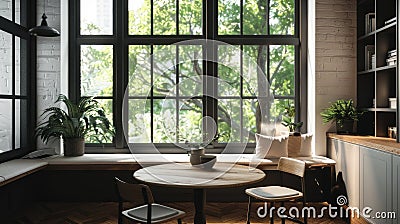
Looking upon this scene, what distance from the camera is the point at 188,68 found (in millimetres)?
6660

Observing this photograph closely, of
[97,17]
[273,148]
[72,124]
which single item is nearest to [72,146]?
[72,124]

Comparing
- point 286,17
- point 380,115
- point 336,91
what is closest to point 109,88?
point 286,17

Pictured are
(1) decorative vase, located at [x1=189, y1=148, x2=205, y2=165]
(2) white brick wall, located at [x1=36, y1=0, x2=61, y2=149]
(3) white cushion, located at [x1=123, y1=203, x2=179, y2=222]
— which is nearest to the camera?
(3) white cushion, located at [x1=123, y1=203, x2=179, y2=222]

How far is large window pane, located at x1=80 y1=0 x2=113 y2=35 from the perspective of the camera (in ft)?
21.9

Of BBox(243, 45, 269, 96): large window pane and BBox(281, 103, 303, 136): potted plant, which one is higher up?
BBox(243, 45, 269, 96): large window pane

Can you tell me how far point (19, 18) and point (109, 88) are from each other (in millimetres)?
1454

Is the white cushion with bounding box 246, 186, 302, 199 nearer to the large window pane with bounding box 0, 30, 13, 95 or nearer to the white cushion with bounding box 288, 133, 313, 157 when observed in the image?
the white cushion with bounding box 288, 133, 313, 157

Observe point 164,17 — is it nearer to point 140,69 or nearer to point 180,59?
point 180,59

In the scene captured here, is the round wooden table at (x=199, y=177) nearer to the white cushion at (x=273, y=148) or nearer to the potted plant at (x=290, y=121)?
the white cushion at (x=273, y=148)

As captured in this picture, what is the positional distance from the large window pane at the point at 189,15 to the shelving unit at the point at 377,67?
2087mm

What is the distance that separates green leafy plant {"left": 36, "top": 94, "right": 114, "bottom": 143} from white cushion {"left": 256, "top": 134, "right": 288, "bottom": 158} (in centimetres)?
196

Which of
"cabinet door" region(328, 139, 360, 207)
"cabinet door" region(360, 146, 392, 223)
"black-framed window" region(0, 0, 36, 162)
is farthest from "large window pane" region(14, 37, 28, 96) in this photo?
"cabinet door" region(360, 146, 392, 223)

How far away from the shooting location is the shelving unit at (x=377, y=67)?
5395 millimetres

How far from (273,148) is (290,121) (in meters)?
0.65
